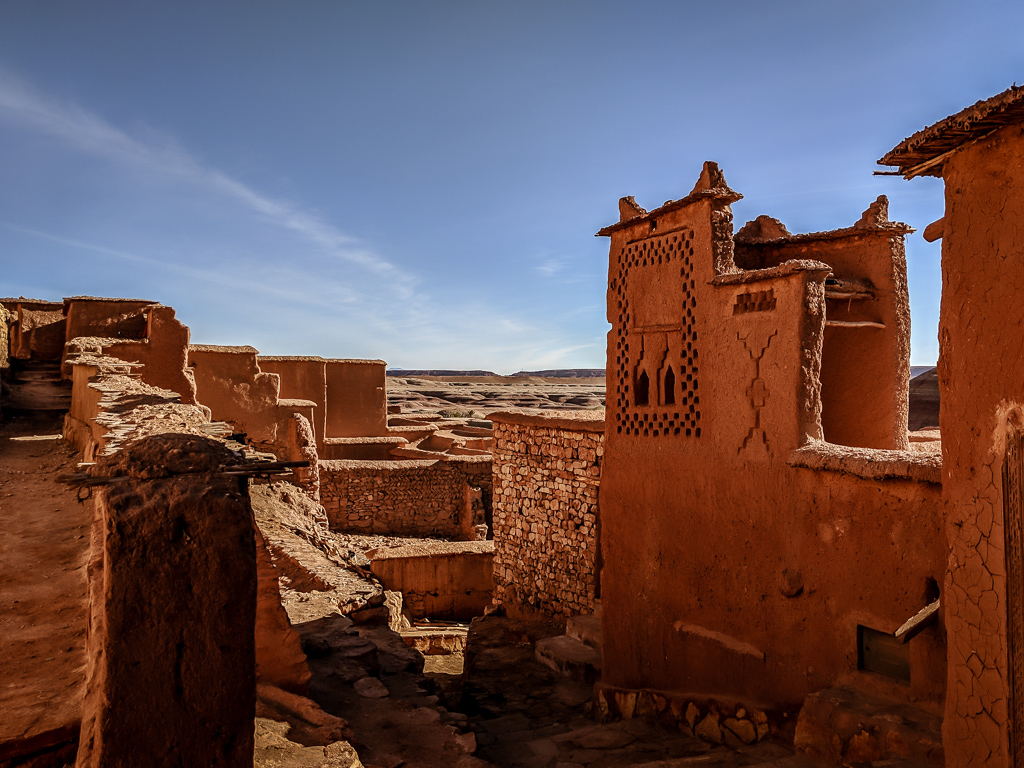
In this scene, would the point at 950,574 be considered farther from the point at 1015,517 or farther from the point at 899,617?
the point at 899,617

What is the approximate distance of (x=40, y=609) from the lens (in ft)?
13.9

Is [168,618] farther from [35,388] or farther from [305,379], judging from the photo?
[305,379]

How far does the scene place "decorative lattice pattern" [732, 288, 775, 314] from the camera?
659 cm

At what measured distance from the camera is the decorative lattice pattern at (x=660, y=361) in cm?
743

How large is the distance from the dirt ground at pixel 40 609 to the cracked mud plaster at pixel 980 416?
484cm

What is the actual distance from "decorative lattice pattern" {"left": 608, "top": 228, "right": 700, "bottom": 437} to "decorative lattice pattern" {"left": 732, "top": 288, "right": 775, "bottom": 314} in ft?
1.89

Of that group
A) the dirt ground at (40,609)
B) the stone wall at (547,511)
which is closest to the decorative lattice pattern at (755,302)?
the stone wall at (547,511)

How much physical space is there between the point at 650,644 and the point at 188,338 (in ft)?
30.0

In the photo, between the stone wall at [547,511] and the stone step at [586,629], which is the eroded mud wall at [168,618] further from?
the stone wall at [547,511]

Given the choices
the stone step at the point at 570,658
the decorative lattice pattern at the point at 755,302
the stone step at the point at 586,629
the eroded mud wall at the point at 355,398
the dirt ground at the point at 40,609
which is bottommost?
the stone step at the point at 570,658

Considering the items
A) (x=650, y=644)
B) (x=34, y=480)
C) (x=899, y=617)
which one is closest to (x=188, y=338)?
(x=34, y=480)

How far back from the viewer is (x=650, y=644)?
25.2 feet

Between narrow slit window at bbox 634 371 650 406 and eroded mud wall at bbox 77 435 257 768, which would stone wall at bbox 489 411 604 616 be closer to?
narrow slit window at bbox 634 371 650 406

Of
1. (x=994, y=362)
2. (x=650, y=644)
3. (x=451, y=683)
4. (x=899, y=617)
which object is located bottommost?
(x=451, y=683)
